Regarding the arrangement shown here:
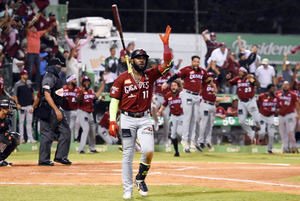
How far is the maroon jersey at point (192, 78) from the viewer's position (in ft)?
61.8

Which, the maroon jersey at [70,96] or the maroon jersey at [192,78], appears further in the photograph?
the maroon jersey at [70,96]

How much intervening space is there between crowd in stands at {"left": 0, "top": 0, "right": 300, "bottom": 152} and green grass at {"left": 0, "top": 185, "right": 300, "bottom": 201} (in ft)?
35.0

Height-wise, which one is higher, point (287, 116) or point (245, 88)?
point (245, 88)

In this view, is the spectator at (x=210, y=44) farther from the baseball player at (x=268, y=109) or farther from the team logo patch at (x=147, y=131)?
the team logo patch at (x=147, y=131)

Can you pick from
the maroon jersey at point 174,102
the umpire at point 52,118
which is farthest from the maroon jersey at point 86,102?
the umpire at point 52,118

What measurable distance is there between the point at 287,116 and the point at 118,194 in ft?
42.9

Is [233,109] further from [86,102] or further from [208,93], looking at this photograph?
[86,102]

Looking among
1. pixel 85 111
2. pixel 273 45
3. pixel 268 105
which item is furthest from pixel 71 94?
pixel 273 45

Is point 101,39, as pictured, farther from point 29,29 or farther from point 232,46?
point 232,46

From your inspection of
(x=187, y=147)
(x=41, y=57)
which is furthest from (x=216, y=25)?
(x=187, y=147)

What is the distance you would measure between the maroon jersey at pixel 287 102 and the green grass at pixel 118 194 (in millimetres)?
11503

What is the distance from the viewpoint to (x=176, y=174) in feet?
Answer: 42.1

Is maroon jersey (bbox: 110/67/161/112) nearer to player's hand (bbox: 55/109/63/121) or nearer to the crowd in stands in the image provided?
player's hand (bbox: 55/109/63/121)

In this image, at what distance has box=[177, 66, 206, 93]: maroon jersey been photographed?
18828 millimetres
